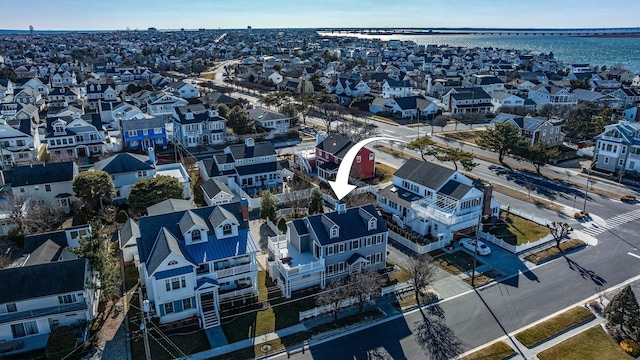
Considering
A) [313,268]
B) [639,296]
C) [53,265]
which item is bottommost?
[639,296]

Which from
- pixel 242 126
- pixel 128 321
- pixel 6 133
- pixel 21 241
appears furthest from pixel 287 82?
pixel 128 321

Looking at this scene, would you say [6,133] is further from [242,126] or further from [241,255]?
[241,255]

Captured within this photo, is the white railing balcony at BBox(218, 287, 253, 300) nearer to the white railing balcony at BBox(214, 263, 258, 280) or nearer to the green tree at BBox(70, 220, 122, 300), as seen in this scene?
the white railing balcony at BBox(214, 263, 258, 280)

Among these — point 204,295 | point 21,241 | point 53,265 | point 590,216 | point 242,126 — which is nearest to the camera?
point 53,265

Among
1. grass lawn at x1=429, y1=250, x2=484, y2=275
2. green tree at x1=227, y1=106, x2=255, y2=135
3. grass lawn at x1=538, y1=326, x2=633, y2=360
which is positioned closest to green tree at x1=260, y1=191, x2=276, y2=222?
grass lawn at x1=429, y1=250, x2=484, y2=275

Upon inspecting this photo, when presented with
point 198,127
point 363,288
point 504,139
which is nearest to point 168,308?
point 363,288

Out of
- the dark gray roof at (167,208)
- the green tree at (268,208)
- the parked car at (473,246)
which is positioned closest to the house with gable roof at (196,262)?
the dark gray roof at (167,208)

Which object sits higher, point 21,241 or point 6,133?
point 6,133
